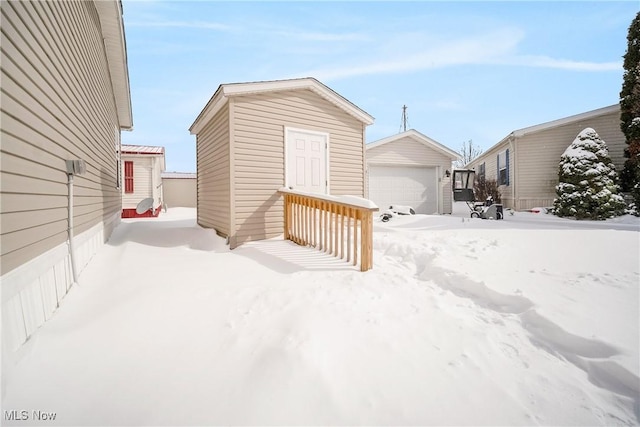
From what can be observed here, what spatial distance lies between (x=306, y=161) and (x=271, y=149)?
2.91 feet

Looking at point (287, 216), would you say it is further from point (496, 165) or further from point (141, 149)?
point (496, 165)

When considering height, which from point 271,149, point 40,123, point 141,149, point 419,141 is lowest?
point 40,123

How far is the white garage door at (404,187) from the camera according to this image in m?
12.3

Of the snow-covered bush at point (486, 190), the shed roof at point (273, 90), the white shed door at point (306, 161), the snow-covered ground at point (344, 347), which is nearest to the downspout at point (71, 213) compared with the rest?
the snow-covered ground at point (344, 347)

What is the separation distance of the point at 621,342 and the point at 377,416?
194cm

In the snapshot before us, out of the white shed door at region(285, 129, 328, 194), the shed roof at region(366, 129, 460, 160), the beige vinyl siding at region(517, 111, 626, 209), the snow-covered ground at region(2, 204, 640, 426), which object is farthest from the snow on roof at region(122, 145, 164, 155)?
the beige vinyl siding at region(517, 111, 626, 209)

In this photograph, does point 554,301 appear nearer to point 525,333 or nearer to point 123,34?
point 525,333

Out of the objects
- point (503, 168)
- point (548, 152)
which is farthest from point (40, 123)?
point (503, 168)

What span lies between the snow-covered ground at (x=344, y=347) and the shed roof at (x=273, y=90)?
142 inches

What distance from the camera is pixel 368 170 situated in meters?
12.4

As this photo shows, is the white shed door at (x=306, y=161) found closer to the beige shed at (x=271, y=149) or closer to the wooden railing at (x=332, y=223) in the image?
the beige shed at (x=271, y=149)

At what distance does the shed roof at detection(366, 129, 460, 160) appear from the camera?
1255 cm

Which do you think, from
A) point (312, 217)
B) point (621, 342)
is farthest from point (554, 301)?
point (312, 217)

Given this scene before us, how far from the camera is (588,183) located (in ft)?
32.9
